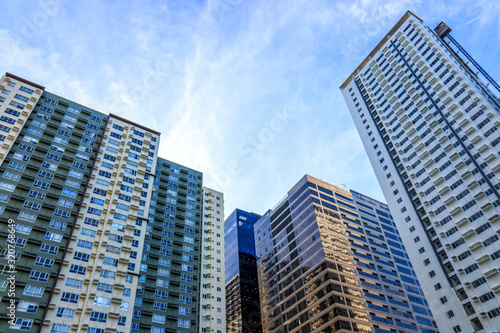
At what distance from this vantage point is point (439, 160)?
8369 centimetres

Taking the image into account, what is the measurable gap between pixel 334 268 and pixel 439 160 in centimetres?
4607

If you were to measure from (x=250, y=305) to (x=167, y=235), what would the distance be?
70.1 meters

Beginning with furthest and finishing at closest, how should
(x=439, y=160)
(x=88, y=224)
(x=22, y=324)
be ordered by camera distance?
(x=439, y=160) < (x=88, y=224) < (x=22, y=324)

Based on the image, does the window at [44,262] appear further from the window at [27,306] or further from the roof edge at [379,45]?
the roof edge at [379,45]

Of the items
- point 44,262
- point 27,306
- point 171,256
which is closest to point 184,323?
point 171,256

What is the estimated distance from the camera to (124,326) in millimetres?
63219

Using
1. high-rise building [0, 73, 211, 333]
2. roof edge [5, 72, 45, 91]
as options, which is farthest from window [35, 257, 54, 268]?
roof edge [5, 72, 45, 91]

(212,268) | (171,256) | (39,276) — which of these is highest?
(171,256)

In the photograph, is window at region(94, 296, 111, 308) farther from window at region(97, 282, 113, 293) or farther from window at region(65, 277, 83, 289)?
window at region(65, 277, 83, 289)

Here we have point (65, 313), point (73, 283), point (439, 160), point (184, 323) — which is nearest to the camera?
point (65, 313)

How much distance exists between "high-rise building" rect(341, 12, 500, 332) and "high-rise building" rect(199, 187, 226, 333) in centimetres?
4257

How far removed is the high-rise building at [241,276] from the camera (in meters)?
135

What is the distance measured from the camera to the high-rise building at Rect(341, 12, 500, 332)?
68.8 meters

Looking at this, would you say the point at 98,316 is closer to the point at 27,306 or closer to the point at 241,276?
the point at 27,306
